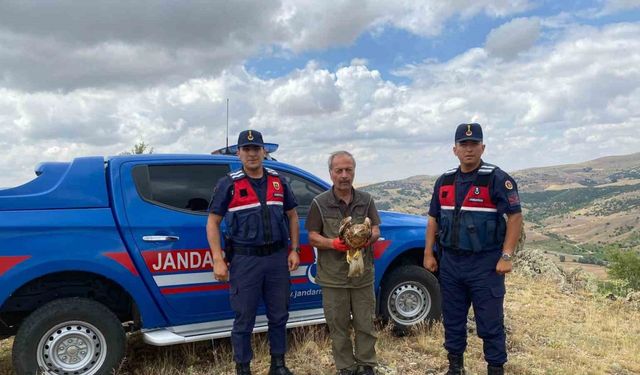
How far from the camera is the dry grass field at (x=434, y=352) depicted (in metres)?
4.00

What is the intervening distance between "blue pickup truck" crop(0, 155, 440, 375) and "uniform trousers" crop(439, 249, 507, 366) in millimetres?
1197

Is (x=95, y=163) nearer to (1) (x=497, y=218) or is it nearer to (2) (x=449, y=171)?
(2) (x=449, y=171)

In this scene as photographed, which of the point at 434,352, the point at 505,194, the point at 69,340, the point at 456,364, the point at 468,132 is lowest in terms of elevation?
the point at 434,352

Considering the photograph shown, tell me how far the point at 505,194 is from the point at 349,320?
1.46m

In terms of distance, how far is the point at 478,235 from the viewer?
331cm

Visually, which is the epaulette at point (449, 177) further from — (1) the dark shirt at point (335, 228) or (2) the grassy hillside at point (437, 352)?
(2) the grassy hillside at point (437, 352)

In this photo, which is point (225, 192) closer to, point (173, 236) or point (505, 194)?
point (173, 236)

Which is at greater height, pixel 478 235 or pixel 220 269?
pixel 478 235

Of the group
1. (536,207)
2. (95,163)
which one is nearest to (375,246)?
(95,163)

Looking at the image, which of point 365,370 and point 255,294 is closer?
point 255,294

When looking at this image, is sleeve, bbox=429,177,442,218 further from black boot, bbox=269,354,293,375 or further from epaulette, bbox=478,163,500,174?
black boot, bbox=269,354,293,375

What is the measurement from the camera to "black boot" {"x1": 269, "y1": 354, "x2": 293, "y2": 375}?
11.7 ft

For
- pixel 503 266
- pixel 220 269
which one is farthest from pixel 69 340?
pixel 503 266

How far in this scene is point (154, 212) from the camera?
3.65 metres
